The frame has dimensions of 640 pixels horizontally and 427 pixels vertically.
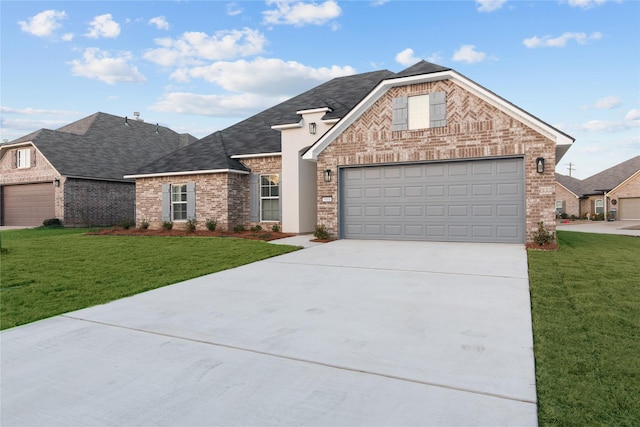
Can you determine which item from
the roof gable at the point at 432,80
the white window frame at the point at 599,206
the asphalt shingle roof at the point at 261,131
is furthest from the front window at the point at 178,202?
the white window frame at the point at 599,206

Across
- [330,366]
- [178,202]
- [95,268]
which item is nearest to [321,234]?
[95,268]

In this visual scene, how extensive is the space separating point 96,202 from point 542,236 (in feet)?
78.9

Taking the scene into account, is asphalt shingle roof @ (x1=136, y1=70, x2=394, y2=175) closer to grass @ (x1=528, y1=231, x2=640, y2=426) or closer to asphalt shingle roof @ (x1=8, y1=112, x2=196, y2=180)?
asphalt shingle roof @ (x1=8, y1=112, x2=196, y2=180)

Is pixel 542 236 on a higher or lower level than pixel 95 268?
higher

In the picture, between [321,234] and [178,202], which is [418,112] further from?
[178,202]

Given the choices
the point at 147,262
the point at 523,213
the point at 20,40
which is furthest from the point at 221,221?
the point at 523,213

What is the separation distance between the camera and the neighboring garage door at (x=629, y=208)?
34.0 meters

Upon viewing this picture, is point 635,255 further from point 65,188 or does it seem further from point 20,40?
point 65,188

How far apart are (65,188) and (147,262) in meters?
17.2

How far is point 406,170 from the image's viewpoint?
12.8 m

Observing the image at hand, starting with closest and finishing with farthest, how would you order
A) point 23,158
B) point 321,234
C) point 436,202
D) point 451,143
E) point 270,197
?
point 451,143 → point 436,202 → point 321,234 → point 270,197 → point 23,158

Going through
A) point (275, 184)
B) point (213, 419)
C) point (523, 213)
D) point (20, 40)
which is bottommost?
point (213, 419)

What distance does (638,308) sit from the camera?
4.82 m

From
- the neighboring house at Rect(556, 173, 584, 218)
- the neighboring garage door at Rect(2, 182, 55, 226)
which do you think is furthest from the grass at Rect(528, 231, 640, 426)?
the neighboring house at Rect(556, 173, 584, 218)
